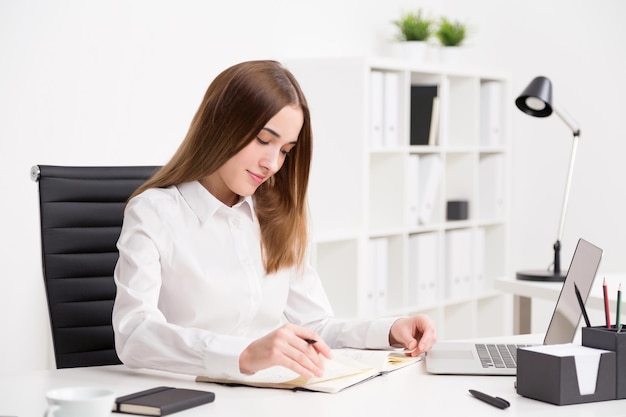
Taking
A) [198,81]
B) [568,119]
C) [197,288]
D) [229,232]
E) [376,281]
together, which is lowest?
[376,281]

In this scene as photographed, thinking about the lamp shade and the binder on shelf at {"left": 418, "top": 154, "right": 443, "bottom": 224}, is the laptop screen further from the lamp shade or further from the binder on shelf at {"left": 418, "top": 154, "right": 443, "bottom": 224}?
A: the binder on shelf at {"left": 418, "top": 154, "right": 443, "bottom": 224}

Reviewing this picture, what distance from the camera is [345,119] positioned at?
136 inches

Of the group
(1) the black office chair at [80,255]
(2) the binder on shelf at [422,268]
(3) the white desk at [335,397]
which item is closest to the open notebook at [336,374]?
(3) the white desk at [335,397]

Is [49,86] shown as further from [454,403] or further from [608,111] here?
[608,111]

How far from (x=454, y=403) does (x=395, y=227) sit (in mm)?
2304

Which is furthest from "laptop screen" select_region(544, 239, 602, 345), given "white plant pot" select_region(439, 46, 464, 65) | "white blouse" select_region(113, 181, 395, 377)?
"white plant pot" select_region(439, 46, 464, 65)

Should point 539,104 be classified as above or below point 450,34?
below

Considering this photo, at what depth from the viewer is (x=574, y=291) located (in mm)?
1610

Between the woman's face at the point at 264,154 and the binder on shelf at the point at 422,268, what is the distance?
204 cm

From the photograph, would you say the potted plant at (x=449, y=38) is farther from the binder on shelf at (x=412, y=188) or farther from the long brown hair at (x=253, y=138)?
the long brown hair at (x=253, y=138)

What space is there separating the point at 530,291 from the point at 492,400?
5.41 ft

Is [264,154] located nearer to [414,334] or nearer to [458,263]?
[414,334]

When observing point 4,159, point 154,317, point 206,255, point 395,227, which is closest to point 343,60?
point 395,227

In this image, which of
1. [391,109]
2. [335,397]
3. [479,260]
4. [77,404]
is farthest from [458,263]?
[77,404]
